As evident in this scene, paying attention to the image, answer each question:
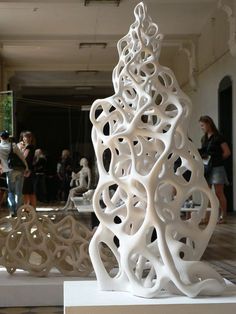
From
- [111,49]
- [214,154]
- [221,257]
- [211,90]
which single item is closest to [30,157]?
[214,154]

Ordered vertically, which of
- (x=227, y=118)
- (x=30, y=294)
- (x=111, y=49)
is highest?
(x=111, y=49)

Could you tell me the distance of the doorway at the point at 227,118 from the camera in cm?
1318

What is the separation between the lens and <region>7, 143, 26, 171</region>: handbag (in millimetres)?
9452

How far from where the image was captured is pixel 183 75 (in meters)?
18.5

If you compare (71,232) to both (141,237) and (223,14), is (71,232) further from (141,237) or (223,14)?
(223,14)

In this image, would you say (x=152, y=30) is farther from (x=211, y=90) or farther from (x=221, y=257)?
(x=211, y=90)

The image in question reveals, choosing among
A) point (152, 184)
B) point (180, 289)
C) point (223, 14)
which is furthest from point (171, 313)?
point (223, 14)

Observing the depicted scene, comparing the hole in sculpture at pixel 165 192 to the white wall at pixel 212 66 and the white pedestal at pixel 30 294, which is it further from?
the white wall at pixel 212 66

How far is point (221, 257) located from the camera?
6.03 metres

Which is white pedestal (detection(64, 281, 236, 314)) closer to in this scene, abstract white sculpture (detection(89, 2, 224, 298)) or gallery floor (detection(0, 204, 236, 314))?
abstract white sculpture (detection(89, 2, 224, 298))

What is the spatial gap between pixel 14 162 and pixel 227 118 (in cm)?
581

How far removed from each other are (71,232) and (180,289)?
81.4 inches

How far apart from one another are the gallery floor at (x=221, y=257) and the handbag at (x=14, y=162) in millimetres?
2905

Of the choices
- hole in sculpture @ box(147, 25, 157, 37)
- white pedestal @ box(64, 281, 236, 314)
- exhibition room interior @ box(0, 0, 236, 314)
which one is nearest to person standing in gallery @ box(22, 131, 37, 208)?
exhibition room interior @ box(0, 0, 236, 314)
